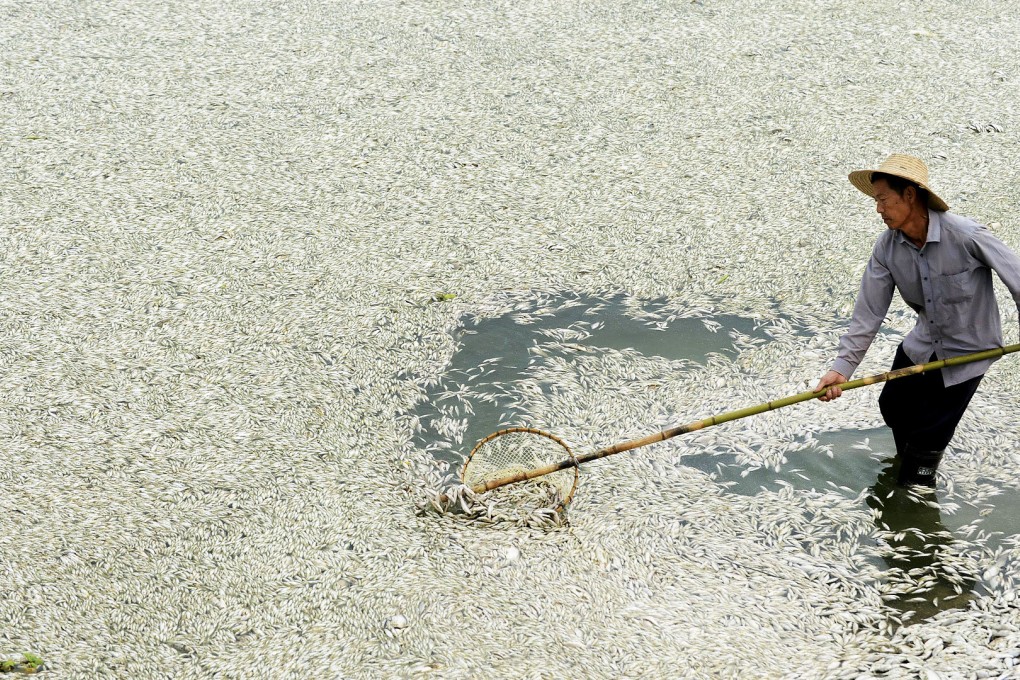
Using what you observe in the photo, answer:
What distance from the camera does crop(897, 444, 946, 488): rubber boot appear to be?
15.3ft

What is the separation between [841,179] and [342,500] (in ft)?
17.1

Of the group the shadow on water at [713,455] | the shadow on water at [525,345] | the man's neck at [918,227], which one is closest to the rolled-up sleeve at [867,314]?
A: the man's neck at [918,227]

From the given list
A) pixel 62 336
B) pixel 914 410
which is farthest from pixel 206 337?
pixel 914 410

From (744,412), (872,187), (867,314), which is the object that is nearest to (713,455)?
(744,412)

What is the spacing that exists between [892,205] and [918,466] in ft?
4.85

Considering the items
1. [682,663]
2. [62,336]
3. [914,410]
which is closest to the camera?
[682,663]

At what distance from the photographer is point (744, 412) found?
4.48 metres

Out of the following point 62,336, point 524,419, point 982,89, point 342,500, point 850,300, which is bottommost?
point 62,336

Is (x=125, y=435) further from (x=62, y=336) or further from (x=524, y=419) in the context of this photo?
(x=524, y=419)

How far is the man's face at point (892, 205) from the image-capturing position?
4023 mm

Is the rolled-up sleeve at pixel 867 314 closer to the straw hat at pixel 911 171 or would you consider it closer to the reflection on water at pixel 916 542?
the straw hat at pixel 911 171

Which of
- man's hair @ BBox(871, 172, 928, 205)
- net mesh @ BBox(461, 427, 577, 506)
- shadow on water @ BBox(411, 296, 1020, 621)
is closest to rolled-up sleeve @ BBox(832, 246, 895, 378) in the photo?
man's hair @ BBox(871, 172, 928, 205)

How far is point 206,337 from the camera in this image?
609 centimetres

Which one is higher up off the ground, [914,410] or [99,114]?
[914,410]
